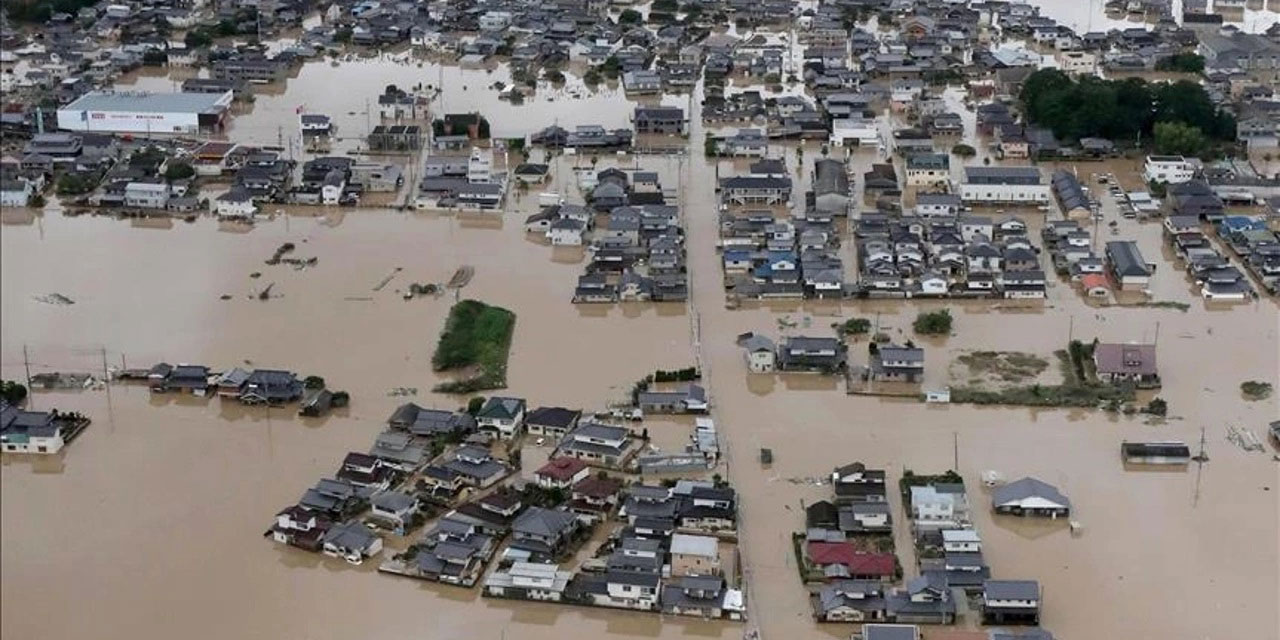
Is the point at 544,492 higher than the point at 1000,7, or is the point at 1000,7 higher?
the point at 1000,7

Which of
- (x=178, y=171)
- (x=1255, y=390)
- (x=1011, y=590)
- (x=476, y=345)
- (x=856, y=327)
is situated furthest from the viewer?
(x=178, y=171)

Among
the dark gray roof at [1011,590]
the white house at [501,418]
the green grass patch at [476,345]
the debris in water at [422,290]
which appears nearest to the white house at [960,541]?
the dark gray roof at [1011,590]

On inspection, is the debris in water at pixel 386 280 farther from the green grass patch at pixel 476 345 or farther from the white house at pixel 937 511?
the white house at pixel 937 511

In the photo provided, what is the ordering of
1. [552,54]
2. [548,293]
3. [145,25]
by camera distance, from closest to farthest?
[548,293]
[552,54]
[145,25]

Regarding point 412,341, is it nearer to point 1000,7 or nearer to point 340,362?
point 340,362

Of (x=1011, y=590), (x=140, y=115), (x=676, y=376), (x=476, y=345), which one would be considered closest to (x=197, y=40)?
(x=140, y=115)

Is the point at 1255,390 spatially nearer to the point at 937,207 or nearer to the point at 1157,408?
the point at 1157,408

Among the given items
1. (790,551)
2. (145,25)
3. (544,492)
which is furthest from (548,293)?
(145,25)
